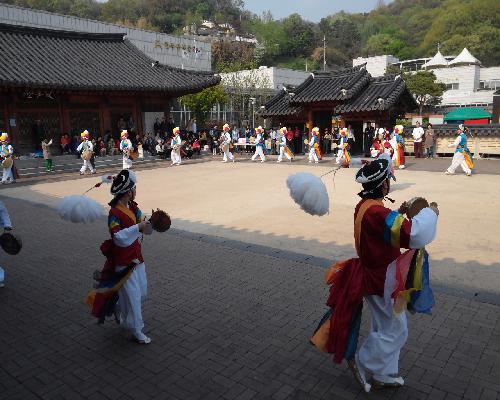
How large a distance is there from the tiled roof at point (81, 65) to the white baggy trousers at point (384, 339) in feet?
59.8

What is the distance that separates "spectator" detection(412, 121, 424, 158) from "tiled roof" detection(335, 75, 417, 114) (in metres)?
1.67

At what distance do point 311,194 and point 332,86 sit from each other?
20.9 metres

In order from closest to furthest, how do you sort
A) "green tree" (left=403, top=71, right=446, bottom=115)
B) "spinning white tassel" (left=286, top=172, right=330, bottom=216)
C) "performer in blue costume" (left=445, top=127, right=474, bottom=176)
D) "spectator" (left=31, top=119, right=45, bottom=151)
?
"spinning white tassel" (left=286, top=172, right=330, bottom=216), "performer in blue costume" (left=445, top=127, right=474, bottom=176), "spectator" (left=31, top=119, right=45, bottom=151), "green tree" (left=403, top=71, right=446, bottom=115)

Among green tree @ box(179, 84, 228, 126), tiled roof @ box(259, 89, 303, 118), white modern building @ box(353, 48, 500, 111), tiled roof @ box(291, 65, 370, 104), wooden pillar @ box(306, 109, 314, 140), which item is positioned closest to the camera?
tiled roof @ box(291, 65, 370, 104)

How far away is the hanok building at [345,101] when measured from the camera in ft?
68.0

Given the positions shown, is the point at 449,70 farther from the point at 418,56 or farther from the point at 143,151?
the point at 143,151

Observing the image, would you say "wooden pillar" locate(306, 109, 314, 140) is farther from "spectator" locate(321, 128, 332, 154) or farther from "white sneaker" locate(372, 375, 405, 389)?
"white sneaker" locate(372, 375, 405, 389)

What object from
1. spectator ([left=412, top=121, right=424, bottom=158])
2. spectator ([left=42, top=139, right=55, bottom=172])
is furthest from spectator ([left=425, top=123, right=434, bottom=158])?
spectator ([left=42, top=139, right=55, bottom=172])

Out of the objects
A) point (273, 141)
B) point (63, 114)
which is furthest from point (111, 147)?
point (273, 141)

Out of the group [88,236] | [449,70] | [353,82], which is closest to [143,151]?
[353,82]

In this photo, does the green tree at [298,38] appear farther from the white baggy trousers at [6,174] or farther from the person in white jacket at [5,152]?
the white baggy trousers at [6,174]

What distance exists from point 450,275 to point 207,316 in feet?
10.3

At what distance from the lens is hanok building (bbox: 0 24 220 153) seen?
61.7 feet

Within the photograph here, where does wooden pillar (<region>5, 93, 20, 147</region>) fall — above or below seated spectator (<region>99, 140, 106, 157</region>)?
above
